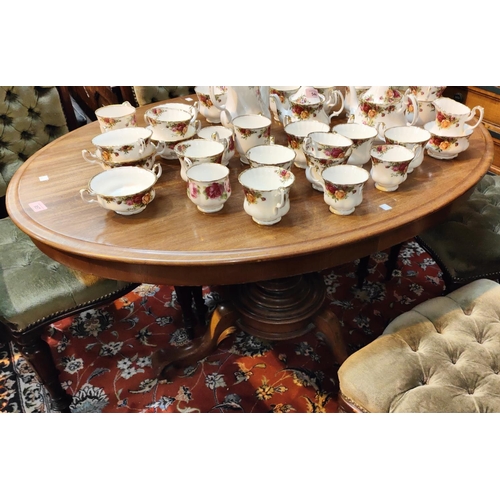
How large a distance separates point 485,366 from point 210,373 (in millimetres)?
753

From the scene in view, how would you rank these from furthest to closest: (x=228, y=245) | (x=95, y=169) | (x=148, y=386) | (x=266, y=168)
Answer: (x=148, y=386)
(x=95, y=169)
(x=266, y=168)
(x=228, y=245)

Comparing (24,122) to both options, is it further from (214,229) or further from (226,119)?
(214,229)

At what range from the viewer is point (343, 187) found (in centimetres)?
78

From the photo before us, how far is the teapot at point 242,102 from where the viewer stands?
1067mm

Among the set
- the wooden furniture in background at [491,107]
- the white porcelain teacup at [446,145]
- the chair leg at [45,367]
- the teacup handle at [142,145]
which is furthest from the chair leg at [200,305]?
the wooden furniture in background at [491,107]

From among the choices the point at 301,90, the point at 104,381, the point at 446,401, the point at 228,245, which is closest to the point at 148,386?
the point at 104,381

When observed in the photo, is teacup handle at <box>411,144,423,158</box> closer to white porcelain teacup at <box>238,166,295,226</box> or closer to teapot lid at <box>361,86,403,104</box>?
teapot lid at <box>361,86,403,104</box>

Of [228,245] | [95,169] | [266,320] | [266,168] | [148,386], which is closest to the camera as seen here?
[228,245]

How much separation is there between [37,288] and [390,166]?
2.74 feet

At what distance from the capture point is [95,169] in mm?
1006

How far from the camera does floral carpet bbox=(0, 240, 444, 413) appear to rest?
1208mm

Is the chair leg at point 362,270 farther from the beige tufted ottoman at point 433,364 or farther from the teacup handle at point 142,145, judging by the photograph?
the teacup handle at point 142,145

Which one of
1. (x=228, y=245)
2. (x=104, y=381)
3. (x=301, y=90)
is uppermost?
(x=301, y=90)

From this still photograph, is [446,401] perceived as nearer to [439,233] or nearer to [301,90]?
[439,233]
